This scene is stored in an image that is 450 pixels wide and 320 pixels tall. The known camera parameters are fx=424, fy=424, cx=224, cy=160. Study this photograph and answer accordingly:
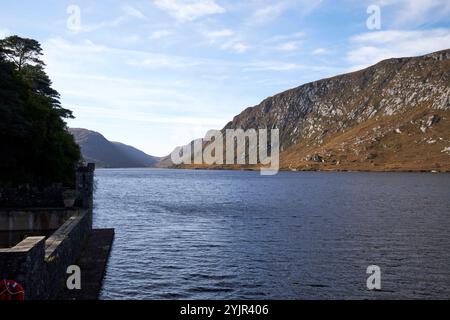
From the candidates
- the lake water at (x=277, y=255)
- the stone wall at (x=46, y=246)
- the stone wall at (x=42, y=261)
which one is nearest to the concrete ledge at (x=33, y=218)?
the stone wall at (x=46, y=246)

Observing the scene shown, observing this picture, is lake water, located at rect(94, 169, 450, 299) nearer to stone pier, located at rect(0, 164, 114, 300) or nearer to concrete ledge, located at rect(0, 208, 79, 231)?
stone pier, located at rect(0, 164, 114, 300)

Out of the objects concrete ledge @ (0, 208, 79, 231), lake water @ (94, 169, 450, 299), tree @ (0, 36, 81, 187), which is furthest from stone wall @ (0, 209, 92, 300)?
tree @ (0, 36, 81, 187)

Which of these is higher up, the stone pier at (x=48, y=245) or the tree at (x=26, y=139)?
the tree at (x=26, y=139)

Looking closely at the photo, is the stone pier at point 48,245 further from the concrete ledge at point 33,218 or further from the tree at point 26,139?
the tree at point 26,139

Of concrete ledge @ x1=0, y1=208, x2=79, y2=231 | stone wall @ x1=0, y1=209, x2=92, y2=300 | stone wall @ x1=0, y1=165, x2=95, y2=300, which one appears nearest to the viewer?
stone wall @ x1=0, y1=209, x2=92, y2=300

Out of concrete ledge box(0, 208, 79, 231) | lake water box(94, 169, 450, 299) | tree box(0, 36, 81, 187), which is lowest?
lake water box(94, 169, 450, 299)

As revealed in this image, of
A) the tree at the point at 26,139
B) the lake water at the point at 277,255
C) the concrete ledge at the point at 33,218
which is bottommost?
the lake water at the point at 277,255

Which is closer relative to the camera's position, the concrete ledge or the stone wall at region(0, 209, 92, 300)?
the stone wall at region(0, 209, 92, 300)

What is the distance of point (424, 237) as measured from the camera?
157 feet

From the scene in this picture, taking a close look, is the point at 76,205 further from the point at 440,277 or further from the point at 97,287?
the point at 440,277

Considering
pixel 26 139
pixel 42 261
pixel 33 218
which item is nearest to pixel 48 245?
pixel 42 261

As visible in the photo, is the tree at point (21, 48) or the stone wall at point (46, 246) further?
the tree at point (21, 48)

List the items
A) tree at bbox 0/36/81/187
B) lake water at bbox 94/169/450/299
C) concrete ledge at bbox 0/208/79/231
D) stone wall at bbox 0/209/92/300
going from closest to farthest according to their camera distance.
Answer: stone wall at bbox 0/209/92/300 < lake water at bbox 94/169/450/299 < concrete ledge at bbox 0/208/79/231 < tree at bbox 0/36/81/187
